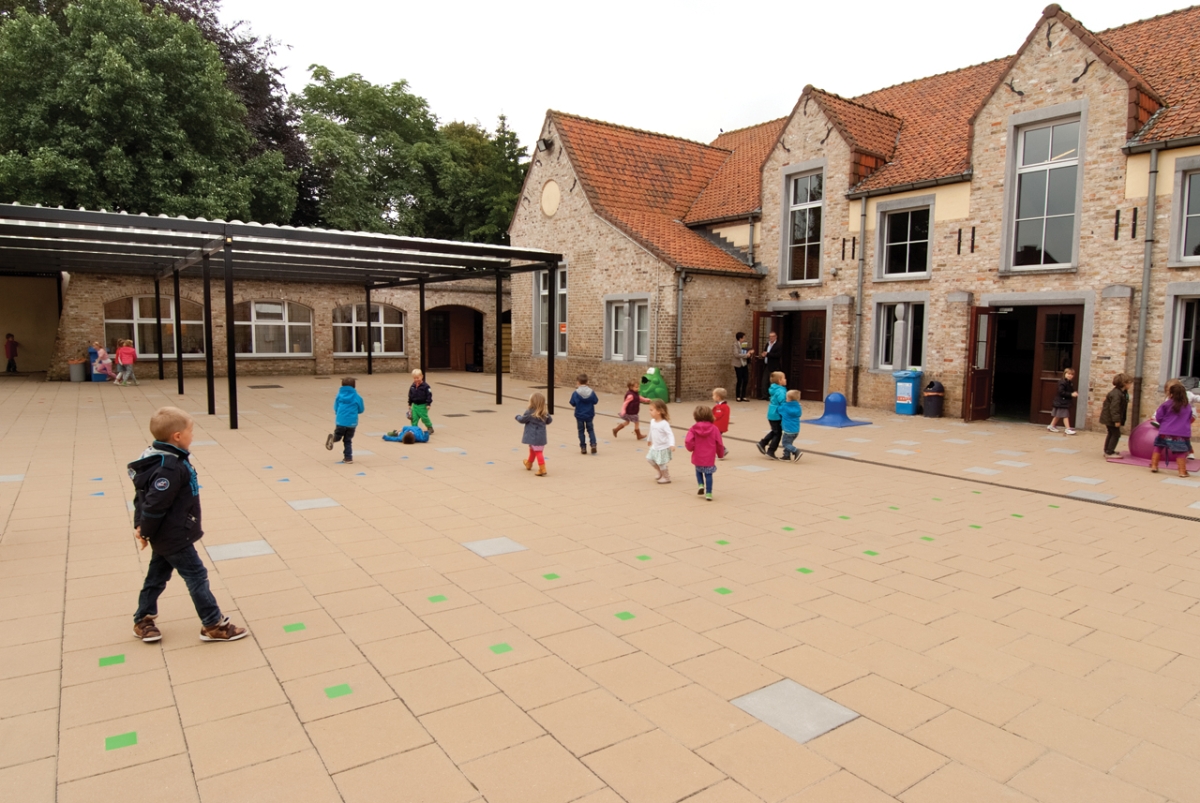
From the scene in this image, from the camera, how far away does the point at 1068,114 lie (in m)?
13.9

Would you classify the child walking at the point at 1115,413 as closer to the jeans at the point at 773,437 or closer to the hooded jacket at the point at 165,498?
the jeans at the point at 773,437

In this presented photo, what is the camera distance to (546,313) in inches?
949

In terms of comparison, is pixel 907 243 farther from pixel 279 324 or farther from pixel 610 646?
pixel 279 324

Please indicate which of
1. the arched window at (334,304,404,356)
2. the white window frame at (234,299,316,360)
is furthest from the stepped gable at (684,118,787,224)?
the white window frame at (234,299,316,360)

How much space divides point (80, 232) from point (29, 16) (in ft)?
46.8

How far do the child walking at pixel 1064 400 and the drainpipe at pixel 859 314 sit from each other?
4.56 meters

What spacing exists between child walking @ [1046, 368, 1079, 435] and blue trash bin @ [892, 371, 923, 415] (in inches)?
109

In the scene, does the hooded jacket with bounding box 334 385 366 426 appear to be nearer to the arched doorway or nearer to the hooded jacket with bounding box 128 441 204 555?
the hooded jacket with bounding box 128 441 204 555

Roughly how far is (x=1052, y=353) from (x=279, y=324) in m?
23.5

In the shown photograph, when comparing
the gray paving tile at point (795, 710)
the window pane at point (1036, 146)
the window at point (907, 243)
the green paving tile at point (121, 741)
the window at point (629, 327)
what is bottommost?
the green paving tile at point (121, 741)

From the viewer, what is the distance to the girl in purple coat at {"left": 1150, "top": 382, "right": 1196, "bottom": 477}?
976cm

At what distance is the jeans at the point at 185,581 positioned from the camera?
13.7 feet

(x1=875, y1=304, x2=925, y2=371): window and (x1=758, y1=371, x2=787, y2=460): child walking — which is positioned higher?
(x1=875, y1=304, x2=925, y2=371): window

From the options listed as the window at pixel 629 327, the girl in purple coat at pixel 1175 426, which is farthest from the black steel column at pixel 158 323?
the girl in purple coat at pixel 1175 426
